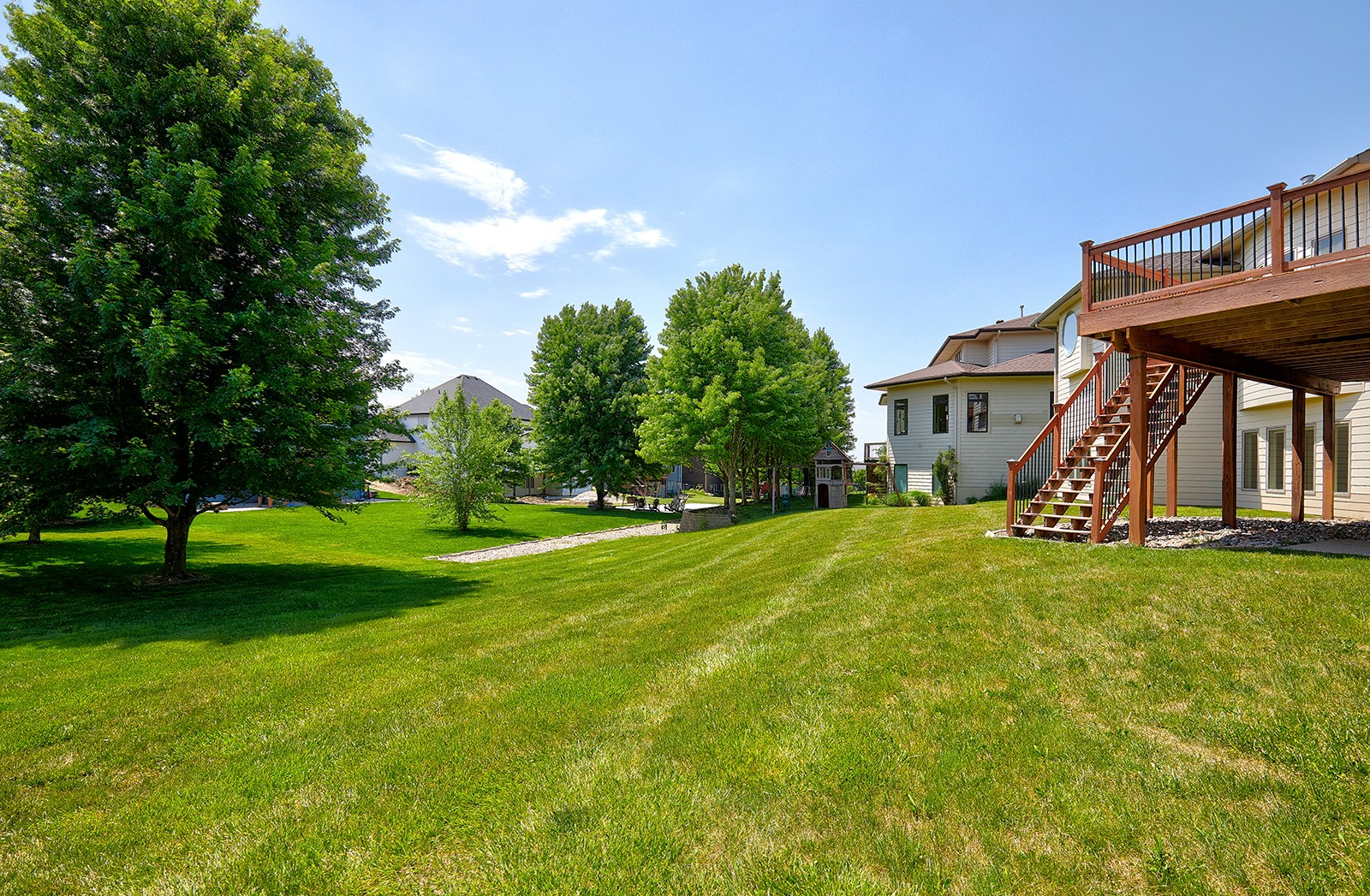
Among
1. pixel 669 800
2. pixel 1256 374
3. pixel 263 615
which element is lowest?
pixel 263 615

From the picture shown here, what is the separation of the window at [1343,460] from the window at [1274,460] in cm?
115

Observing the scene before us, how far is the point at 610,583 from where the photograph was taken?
33.9 feet

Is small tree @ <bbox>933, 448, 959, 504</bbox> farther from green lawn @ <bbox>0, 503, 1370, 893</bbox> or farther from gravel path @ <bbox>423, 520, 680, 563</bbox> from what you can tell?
green lawn @ <bbox>0, 503, 1370, 893</bbox>

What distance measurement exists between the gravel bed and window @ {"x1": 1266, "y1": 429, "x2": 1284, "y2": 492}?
3219 mm

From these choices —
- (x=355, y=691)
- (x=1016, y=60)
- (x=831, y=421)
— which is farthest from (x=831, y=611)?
(x=831, y=421)

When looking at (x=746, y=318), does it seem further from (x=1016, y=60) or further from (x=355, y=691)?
(x=355, y=691)

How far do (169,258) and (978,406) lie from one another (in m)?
25.0

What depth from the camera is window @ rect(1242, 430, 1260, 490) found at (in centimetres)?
1452

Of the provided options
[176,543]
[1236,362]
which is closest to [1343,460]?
[1236,362]

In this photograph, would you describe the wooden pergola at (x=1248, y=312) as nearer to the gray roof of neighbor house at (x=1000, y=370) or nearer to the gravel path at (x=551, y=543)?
the gray roof of neighbor house at (x=1000, y=370)

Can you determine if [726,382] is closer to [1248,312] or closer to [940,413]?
[940,413]

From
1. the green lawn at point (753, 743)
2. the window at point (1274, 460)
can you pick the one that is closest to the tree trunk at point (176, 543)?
the green lawn at point (753, 743)

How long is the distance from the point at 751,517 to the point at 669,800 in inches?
868

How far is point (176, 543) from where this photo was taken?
39.8ft
